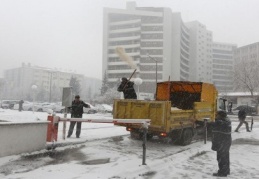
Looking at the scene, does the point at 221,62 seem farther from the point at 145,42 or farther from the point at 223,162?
the point at 223,162

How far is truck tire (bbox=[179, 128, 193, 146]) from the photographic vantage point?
1177 centimetres

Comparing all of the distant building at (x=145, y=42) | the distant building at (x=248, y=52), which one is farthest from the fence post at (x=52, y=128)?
the distant building at (x=248, y=52)

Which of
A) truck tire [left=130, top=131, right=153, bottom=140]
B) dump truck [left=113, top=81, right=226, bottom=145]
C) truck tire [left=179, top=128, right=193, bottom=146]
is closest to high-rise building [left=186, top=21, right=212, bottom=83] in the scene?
dump truck [left=113, top=81, right=226, bottom=145]

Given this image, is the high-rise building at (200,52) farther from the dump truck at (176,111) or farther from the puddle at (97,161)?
the puddle at (97,161)

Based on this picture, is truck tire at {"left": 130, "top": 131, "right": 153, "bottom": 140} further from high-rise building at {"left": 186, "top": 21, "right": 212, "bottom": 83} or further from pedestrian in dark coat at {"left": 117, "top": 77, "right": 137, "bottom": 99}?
high-rise building at {"left": 186, "top": 21, "right": 212, "bottom": 83}

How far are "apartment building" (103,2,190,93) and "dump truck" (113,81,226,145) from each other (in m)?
76.6

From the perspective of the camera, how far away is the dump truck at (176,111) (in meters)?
10.4

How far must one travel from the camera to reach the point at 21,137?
338 inches

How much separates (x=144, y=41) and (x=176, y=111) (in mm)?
86955

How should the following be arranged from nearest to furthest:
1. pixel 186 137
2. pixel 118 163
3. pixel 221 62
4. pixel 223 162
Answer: pixel 223 162 < pixel 118 163 < pixel 186 137 < pixel 221 62

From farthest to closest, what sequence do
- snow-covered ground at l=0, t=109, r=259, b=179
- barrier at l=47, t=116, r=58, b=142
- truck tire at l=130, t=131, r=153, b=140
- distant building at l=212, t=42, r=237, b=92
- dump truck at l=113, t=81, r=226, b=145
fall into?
distant building at l=212, t=42, r=237, b=92
truck tire at l=130, t=131, r=153, b=140
dump truck at l=113, t=81, r=226, b=145
barrier at l=47, t=116, r=58, b=142
snow-covered ground at l=0, t=109, r=259, b=179

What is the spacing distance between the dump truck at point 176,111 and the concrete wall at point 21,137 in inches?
122

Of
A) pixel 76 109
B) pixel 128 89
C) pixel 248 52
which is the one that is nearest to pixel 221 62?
Result: pixel 248 52

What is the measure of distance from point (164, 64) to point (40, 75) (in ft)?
284
